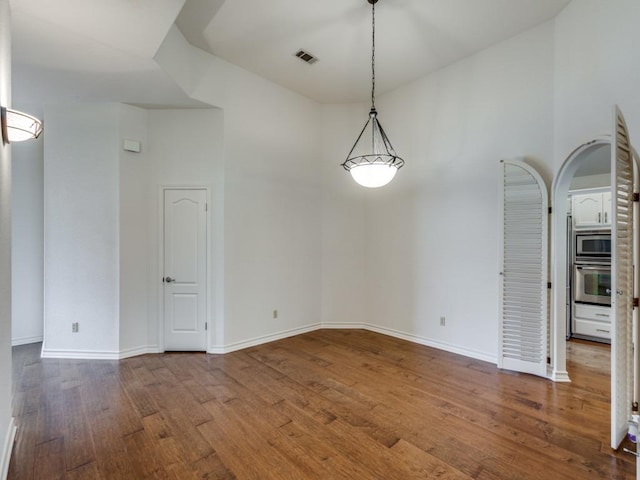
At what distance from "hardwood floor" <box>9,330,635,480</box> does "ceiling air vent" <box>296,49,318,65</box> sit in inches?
153

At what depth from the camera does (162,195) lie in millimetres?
4086

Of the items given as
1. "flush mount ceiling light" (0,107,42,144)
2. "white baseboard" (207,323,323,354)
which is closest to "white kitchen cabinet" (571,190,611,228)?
"white baseboard" (207,323,323,354)

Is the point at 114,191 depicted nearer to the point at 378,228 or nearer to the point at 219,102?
the point at 219,102

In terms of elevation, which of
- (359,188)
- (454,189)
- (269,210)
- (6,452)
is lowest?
(6,452)

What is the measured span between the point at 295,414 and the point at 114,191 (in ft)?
11.3

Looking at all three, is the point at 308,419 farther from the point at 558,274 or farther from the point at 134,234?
the point at 134,234

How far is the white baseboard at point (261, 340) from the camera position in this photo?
4.04 metres

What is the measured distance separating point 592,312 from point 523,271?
241cm

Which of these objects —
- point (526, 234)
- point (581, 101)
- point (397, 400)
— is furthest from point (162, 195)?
point (581, 101)

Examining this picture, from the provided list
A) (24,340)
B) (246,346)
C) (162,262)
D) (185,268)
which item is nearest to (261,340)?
(246,346)

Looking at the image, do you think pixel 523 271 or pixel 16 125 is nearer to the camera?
pixel 16 125

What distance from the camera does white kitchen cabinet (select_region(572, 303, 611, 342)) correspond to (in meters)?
4.52

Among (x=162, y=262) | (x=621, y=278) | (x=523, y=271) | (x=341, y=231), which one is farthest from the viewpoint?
(x=341, y=231)

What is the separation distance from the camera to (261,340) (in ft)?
14.5
